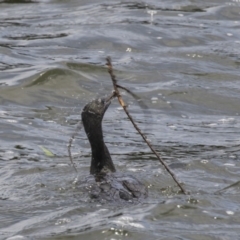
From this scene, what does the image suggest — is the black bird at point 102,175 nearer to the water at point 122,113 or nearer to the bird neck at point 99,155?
the bird neck at point 99,155

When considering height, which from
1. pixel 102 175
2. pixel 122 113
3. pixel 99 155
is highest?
pixel 99 155

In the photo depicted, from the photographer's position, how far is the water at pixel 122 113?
310 inches

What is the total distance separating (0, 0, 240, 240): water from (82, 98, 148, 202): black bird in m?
0.12

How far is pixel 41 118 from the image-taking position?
11.4 meters

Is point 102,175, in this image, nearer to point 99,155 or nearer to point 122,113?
point 99,155

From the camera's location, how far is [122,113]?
38.3 ft

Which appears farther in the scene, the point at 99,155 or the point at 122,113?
the point at 122,113

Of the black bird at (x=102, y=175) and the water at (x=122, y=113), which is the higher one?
the black bird at (x=102, y=175)

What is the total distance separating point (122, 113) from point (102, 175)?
3.22m

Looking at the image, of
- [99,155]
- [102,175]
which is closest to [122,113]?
[99,155]

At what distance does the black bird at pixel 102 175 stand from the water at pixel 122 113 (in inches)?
4.7

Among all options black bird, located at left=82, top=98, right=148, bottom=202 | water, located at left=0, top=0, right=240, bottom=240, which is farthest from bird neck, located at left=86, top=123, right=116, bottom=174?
water, located at left=0, top=0, right=240, bottom=240

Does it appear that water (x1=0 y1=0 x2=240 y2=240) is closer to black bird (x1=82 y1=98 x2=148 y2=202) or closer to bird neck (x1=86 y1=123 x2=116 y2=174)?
black bird (x1=82 y1=98 x2=148 y2=202)

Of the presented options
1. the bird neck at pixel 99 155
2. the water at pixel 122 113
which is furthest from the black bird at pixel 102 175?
the water at pixel 122 113
